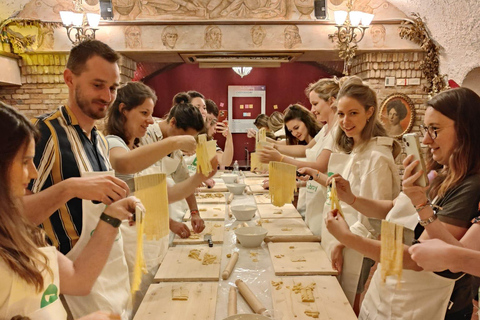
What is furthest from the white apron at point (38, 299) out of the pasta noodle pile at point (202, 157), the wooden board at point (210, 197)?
the wooden board at point (210, 197)

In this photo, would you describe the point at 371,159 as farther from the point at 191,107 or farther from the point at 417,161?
the point at 191,107

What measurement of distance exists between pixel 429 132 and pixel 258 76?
856 cm

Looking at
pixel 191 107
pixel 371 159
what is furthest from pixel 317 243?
pixel 191 107

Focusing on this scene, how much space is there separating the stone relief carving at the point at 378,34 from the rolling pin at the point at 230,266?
6100 millimetres

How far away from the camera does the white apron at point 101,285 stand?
1.48 metres

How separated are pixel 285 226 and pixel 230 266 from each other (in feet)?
2.74

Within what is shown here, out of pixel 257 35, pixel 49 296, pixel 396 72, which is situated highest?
pixel 257 35

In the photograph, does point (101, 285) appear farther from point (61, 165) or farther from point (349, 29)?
point (349, 29)

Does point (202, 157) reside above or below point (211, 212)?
above

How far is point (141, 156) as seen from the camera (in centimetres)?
194

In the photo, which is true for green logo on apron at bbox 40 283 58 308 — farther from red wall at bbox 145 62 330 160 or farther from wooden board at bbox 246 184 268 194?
red wall at bbox 145 62 330 160

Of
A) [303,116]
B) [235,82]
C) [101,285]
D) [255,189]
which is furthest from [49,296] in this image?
[235,82]

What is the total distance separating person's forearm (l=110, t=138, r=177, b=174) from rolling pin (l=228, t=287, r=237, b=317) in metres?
0.84

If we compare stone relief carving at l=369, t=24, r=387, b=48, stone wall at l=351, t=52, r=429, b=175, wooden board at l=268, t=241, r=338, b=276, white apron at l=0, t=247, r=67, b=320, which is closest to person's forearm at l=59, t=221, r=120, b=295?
white apron at l=0, t=247, r=67, b=320
